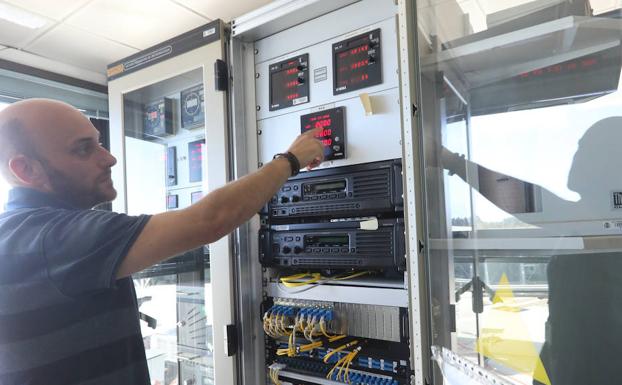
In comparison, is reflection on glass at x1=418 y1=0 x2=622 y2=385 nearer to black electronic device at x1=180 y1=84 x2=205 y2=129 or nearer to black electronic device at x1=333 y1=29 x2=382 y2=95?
black electronic device at x1=333 y1=29 x2=382 y2=95

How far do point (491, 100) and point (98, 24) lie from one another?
1862mm

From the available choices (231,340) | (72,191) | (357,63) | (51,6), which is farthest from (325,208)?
(51,6)

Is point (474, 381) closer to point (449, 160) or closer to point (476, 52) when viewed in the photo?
point (449, 160)

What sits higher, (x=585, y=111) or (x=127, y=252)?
(x=585, y=111)

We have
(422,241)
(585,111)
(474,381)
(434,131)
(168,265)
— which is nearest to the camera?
(474,381)

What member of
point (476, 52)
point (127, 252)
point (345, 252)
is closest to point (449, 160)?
point (476, 52)

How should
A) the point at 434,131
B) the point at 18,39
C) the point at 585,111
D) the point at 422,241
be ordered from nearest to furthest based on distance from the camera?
the point at 422,241 → the point at 585,111 → the point at 434,131 → the point at 18,39

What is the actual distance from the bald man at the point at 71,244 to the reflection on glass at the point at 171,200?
0.84 m

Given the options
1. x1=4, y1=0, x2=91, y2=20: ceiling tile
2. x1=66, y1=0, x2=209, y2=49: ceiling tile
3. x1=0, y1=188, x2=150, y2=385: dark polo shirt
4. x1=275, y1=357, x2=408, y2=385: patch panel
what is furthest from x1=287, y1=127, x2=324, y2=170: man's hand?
x1=4, y1=0, x2=91, y2=20: ceiling tile

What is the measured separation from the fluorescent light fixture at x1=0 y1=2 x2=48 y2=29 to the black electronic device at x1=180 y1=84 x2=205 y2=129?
0.79 metres

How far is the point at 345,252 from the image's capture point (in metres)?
1.23

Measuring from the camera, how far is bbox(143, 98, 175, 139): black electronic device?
6.10 feet

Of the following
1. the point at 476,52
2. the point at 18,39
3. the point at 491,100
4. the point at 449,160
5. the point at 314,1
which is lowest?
the point at 449,160

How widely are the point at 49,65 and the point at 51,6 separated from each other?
56 cm
